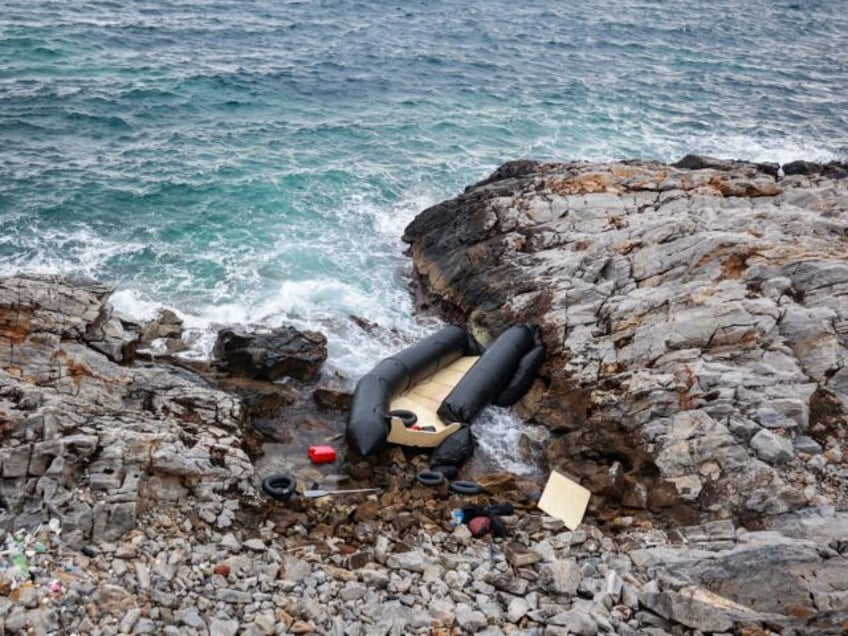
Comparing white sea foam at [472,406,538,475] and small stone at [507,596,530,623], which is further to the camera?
white sea foam at [472,406,538,475]

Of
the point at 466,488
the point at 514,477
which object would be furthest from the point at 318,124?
the point at 466,488

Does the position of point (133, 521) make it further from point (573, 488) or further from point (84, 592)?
point (573, 488)

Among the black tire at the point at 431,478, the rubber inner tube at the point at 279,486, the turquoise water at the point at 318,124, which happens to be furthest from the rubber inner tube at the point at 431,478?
the turquoise water at the point at 318,124

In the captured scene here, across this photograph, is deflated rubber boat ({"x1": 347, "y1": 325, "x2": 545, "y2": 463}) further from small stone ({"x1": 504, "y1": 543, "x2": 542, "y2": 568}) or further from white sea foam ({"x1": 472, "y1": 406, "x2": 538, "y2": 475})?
small stone ({"x1": 504, "y1": 543, "x2": 542, "y2": 568})

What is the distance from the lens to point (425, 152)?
3478 centimetres

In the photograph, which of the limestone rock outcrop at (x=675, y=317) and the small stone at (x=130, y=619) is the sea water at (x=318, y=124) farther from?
the small stone at (x=130, y=619)

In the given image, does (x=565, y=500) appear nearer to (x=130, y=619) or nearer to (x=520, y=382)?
(x=520, y=382)

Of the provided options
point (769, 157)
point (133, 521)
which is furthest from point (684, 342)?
point (769, 157)

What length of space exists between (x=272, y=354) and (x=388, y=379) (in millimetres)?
3433

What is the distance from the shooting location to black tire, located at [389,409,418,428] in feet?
55.1

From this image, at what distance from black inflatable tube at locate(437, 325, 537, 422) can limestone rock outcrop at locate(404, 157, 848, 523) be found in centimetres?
80

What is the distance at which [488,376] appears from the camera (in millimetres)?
18031

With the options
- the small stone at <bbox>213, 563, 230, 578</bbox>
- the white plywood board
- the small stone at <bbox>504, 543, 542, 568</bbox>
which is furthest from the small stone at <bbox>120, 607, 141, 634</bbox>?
the white plywood board

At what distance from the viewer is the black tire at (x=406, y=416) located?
16.8 metres
